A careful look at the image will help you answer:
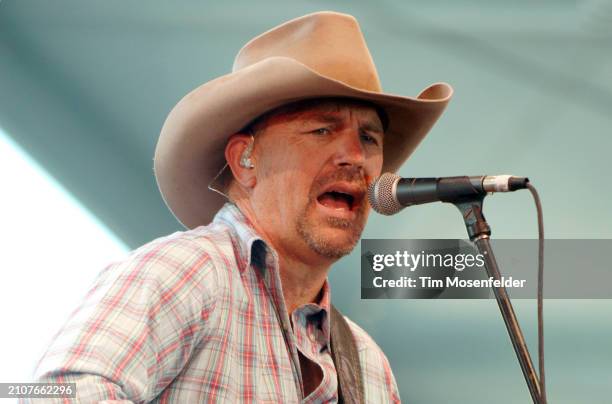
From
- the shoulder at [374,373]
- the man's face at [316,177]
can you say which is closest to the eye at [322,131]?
the man's face at [316,177]

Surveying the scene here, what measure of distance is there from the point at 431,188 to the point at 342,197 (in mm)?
532

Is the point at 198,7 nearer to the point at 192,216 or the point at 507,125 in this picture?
the point at 192,216

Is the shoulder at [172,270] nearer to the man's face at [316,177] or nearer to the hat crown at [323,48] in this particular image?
the man's face at [316,177]

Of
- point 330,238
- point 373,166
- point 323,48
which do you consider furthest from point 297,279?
point 323,48

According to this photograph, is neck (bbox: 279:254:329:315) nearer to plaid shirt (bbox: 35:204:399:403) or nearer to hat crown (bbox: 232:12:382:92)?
plaid shirt (bbox: 35:204:399:403)

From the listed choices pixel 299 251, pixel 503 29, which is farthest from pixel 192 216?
pixel 503 29

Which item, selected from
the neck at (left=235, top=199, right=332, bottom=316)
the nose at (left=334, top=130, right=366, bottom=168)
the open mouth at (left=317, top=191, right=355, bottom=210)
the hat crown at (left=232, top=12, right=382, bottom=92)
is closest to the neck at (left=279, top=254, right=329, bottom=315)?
the neck at (left=235, top=199, right=332, bottom=316)

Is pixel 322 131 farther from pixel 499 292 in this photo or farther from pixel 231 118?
pixel 499 292

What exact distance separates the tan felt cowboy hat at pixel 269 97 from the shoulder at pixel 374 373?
557 millimetres

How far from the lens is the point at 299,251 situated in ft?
7.52

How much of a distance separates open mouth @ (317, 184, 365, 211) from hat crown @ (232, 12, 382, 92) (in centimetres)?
29

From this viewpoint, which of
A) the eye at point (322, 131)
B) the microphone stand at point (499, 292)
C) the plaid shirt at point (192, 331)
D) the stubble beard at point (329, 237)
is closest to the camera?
the microphone stand at point (499, 292)

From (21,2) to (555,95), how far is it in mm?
1810

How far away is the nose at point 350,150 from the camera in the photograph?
7.52 feet
